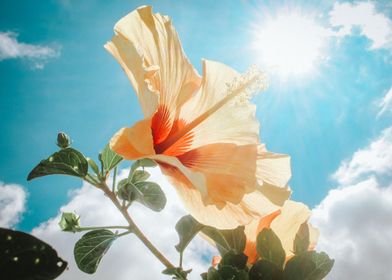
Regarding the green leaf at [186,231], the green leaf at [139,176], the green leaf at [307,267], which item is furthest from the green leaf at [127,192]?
the green leaf at [307,267]

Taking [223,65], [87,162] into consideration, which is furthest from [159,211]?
[223,65]

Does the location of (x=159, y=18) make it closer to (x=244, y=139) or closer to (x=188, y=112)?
(x=188, y=112)

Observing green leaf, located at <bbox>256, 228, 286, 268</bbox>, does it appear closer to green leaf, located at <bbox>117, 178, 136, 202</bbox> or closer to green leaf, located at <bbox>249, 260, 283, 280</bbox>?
green leaf, located at <bbox>249, 260, 283, 280</bbox>

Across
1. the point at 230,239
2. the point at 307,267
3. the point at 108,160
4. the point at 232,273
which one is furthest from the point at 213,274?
the point at 108,160

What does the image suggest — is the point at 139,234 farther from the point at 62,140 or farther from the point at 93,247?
the point at 62,140

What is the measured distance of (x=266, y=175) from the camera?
122 centimetres

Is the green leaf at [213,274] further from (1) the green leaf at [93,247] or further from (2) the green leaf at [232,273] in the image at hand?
(1) the green leaf at [93,247]

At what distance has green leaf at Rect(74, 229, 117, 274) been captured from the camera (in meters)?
1.32

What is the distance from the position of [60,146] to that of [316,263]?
0.93 meters

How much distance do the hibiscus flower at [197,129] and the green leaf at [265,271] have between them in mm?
142

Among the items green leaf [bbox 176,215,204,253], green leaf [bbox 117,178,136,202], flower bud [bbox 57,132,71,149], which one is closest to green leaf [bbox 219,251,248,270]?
green leaf [bbox 176,215,204,253]

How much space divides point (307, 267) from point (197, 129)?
1.79ft

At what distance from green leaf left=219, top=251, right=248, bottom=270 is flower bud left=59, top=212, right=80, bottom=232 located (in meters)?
0.56

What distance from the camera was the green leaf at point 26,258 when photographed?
577 mm
